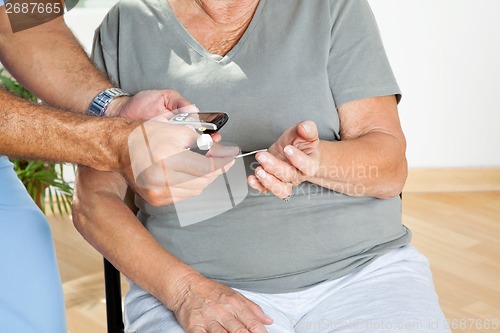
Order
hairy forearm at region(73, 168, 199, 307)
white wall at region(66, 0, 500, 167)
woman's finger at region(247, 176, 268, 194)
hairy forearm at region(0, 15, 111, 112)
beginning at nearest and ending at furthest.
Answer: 1. woman's finger at region(247, 176, 268, 194)
2. hairy forearm at region(73, 168, 199, 307)
3. hairy forearm at region(0, 15, 111, 112)
4. white wall at region(66, 0, 500, 167)

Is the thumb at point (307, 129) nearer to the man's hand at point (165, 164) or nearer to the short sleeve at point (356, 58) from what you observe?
the man's hand at point (165, 164)

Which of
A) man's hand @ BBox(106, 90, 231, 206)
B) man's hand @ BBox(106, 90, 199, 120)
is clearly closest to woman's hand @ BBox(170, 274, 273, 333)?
man's hand @ BBox(106, 90, 231, 206)

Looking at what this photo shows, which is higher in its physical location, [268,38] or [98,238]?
[268,38]

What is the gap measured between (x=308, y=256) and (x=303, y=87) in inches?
13.9

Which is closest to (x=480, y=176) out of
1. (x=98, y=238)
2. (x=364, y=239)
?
(x=364, y=239)

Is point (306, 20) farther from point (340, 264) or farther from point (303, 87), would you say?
point (340, 264)

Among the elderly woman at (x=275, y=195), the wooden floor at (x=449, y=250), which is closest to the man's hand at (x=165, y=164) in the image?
the elderly woman at (x=275, y=195)

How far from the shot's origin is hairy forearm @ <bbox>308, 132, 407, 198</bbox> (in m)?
1.53

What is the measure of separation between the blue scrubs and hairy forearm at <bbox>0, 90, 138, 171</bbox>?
0.44ft

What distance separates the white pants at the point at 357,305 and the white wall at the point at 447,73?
226 centimetres

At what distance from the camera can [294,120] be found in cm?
163

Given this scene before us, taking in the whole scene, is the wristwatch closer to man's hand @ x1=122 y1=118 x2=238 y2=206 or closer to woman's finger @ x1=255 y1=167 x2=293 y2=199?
man's hand @ x1=122 y1=118 x2=238 y2=206

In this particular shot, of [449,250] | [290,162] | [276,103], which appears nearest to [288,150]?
[290,162]

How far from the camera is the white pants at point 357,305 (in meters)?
1.46
